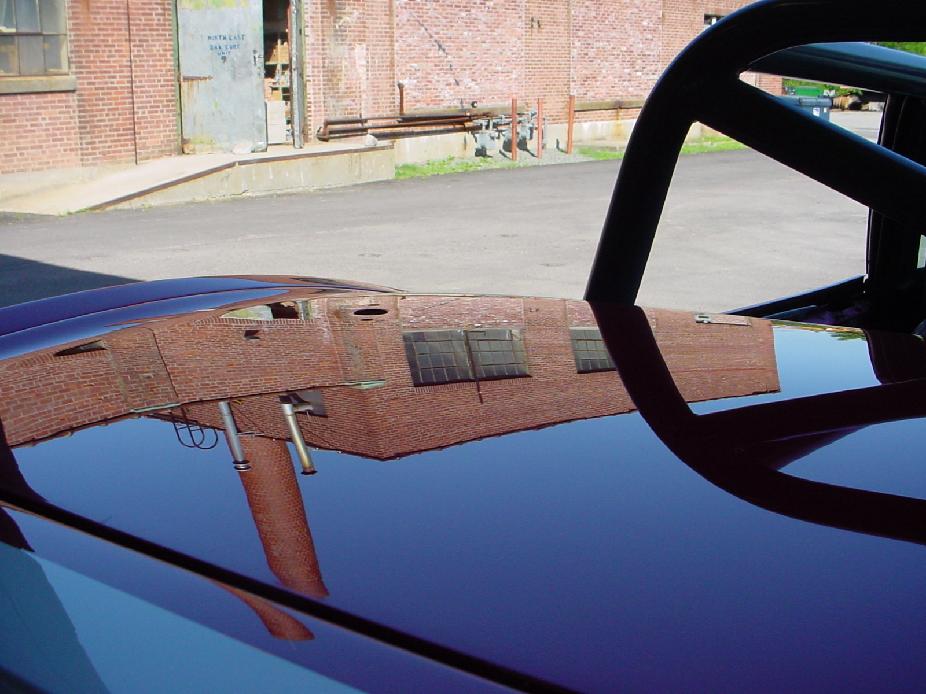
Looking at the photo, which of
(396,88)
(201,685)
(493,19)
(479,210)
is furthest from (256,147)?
(201,685)

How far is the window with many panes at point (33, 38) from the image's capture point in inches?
577

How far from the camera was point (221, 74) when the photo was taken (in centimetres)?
1769

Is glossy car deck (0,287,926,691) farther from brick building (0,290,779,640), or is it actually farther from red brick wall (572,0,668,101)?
red brick wall (572,0,668,101)

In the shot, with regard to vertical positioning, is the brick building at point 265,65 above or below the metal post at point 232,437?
above

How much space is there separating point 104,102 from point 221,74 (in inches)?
89.0

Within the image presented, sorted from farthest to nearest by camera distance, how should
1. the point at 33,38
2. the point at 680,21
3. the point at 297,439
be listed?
the point at 680,21, the point at 33,38, the point at 297,439

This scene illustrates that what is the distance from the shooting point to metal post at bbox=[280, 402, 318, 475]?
4.45 ft

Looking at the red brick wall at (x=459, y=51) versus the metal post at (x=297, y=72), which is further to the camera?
the red brick wall at (x=459, y=51)

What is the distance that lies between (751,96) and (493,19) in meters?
21.2

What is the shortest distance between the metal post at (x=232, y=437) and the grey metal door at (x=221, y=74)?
54.8 feet

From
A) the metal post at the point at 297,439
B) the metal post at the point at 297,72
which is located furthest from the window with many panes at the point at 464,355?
the metal post at the point at 297,72

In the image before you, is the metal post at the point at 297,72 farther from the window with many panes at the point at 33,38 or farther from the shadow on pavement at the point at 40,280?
the shadow on pavement at the point at 40,280

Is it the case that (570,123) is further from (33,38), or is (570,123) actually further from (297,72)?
(33,38)

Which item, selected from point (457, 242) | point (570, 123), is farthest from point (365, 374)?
point (570, 123)
